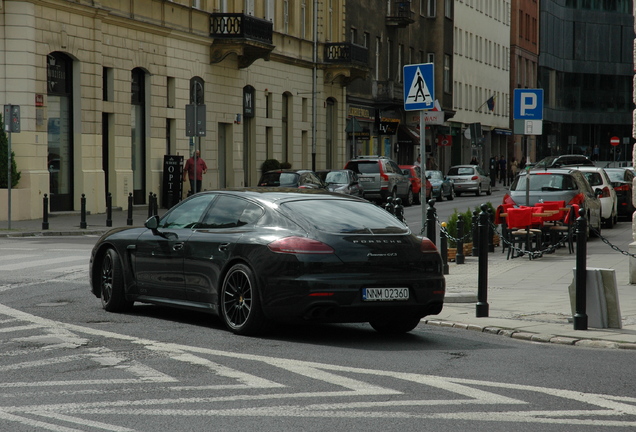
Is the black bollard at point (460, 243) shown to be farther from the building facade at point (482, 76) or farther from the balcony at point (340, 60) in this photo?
the building facade at point (482, 76)

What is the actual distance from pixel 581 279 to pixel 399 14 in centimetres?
5459

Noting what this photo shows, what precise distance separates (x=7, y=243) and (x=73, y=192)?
1042cm

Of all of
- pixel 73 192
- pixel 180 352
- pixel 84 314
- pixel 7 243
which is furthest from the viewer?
pixel 73 192

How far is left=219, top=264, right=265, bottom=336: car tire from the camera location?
1080 centimetres

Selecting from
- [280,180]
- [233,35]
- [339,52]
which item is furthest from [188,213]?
[339,52]

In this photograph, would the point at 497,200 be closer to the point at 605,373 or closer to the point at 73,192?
the point at 73,192

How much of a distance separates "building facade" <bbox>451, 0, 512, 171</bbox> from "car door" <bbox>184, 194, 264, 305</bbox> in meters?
69.8

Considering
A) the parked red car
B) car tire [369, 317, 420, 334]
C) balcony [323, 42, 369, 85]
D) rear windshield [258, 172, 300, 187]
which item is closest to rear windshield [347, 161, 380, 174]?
the parked red car

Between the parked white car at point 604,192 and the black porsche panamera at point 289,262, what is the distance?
20035 mm

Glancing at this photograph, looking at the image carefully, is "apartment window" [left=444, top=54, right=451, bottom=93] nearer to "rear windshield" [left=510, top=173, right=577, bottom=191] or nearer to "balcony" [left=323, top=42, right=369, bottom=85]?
"balcony" [left=323, top=42, right=369, bottom=85]

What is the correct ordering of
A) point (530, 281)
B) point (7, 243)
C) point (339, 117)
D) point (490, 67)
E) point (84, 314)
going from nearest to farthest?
point (84, 314)
point (530, 281)
point (7, 243)
point (339, 117)
point (490, 67)

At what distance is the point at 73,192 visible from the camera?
34062 millimetres

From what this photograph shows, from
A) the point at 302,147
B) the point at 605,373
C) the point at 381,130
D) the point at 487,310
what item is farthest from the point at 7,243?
the point at 381,130

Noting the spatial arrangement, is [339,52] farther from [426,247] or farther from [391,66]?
[426,247]
